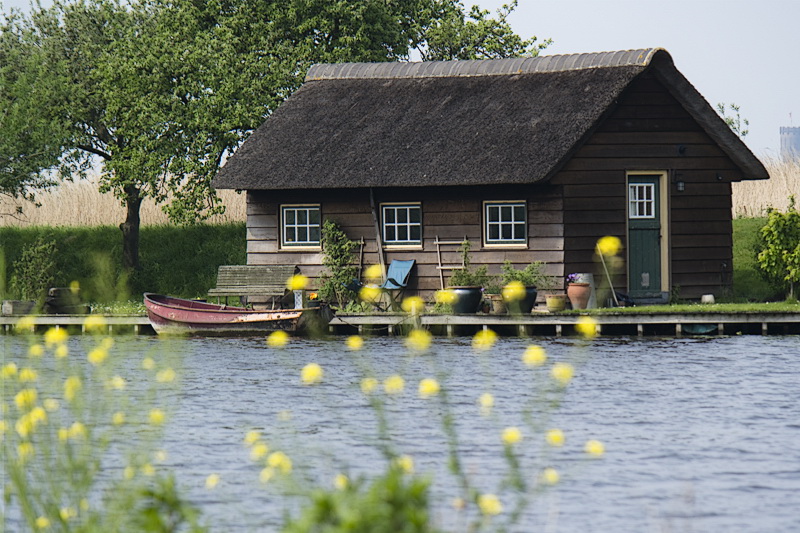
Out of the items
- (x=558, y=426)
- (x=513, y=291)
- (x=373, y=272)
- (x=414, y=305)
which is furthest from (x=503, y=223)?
(x=513, y=291)

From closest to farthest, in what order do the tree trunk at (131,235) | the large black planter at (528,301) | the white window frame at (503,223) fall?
the large black planter at (528,301) < the white window frame at (503,223) < the tree trunk at (131,235)

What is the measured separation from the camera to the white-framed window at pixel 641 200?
1009 inches

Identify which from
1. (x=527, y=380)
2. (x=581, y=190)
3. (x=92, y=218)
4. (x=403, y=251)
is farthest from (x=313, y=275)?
(x=92, y=218)

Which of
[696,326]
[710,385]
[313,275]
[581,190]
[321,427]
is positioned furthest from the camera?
[313,275]

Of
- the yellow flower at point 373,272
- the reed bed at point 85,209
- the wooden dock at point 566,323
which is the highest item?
the reed bed at point 85,209

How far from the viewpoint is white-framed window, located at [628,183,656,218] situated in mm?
25641

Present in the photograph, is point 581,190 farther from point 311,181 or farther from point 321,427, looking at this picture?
point 321,427

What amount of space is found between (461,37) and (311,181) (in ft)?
38.7

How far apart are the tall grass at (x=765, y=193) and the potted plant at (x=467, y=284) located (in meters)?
11.2

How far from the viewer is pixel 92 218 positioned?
3750 centimetres

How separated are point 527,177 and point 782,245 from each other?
538 cm

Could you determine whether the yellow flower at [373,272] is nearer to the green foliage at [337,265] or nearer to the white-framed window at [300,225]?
the green foliage at [337,265]

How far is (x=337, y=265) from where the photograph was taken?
26172 mm

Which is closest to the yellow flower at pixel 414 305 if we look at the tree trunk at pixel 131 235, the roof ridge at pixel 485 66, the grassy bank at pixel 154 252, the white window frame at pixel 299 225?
the white window frame at pixel 299 225
